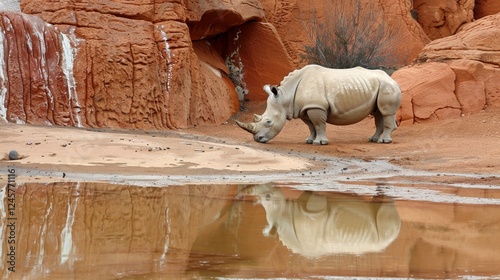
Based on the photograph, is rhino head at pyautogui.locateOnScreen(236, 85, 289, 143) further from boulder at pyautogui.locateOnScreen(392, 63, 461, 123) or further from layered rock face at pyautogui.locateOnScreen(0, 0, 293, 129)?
boulder at pyautogui.locateOnScreen(392, 63, 461, 123)

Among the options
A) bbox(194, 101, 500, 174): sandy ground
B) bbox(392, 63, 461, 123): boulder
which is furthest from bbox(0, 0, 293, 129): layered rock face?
bbox(392, 63, 461, 123): boulder

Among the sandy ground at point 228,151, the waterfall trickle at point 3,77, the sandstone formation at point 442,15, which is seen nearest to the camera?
the sandy ground at point 228,151

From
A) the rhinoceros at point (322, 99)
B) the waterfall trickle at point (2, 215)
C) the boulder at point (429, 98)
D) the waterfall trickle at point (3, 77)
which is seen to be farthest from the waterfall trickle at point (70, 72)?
the waterfall trickle at point (2, 215)

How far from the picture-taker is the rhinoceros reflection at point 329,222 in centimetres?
601

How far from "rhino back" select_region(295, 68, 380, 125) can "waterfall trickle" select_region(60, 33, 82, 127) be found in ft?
13.4

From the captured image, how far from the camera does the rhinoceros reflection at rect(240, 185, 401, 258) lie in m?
6.01

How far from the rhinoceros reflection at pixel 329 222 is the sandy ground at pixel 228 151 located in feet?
8.06

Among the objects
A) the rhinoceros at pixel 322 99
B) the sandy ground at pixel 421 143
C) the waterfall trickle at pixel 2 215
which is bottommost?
the sandy ground at pixel 421 143

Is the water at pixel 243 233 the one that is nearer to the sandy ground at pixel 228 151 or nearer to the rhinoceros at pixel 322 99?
the sandy ground at pixel 228 151

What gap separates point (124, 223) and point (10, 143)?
5647mm

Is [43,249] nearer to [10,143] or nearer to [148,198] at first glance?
[148,198]

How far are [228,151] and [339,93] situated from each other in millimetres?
3628

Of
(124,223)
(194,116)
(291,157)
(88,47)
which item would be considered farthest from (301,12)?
(124,223)

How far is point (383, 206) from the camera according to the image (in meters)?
8.21
